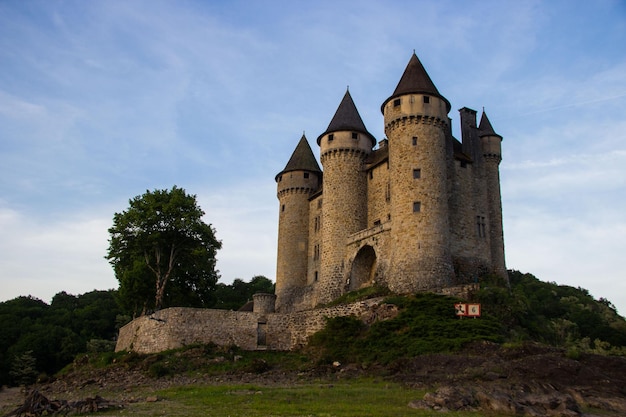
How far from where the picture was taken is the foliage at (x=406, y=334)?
2788 centimetres

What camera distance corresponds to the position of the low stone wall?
3341 centimetres

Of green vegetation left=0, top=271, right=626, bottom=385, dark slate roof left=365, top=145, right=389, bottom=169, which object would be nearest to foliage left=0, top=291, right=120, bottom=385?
green vegetation left=0, top=271, right=626, bottom=385

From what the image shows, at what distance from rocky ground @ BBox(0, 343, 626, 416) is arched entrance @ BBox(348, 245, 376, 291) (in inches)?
493

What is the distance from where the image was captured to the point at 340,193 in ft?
141

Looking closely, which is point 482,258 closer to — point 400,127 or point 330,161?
point 400,127

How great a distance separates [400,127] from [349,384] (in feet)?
66.2

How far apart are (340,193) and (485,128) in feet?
39.3

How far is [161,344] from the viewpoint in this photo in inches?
1314

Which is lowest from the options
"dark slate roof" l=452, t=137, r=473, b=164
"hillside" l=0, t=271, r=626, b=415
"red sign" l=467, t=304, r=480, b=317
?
"hillside" l=0, t=271, r=626, b=415

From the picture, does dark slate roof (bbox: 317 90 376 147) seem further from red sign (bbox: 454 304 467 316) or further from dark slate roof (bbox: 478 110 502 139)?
red sign (bbox: 454 304 467 316)

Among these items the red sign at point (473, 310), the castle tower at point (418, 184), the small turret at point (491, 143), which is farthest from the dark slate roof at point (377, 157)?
the red sign at point (473, 310)

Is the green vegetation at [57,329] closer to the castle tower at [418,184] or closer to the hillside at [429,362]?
the hillside at [429,362]

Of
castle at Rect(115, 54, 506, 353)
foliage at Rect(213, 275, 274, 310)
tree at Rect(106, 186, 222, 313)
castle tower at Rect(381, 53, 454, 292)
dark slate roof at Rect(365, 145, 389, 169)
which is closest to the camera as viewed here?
castle at Rect(115, 54, 506, 353)

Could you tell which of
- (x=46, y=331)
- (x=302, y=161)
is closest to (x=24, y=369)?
(x=46, y=331)
